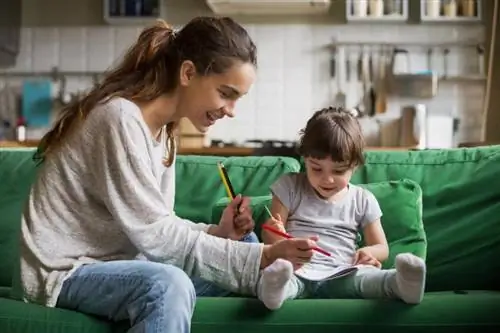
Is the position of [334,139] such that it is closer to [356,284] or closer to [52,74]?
[356,284]

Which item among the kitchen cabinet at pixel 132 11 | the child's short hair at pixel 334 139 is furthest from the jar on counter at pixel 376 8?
the child's short hair at pixel 334 139

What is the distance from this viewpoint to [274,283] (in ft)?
5.33

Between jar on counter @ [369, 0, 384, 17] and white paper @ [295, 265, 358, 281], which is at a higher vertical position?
jar on counter @ [369, 0, 384, 17]

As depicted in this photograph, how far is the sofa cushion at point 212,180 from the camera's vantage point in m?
2.33

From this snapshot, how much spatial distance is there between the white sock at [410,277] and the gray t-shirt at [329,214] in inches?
12.7

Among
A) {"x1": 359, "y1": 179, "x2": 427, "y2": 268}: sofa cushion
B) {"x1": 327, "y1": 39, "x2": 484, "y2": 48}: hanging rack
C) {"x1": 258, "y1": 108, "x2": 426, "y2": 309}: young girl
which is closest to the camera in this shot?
{"x1": 258, "y1": 108, "x2": 426, "y2": 309}: young girl

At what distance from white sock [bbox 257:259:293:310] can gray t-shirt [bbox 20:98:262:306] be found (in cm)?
3

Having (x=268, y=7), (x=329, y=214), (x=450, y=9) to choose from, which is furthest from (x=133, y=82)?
(x=450, y=9)

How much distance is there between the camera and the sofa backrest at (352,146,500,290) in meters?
2.15

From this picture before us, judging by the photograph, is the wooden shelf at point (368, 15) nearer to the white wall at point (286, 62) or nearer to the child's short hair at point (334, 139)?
the white wall at point (286, 62)

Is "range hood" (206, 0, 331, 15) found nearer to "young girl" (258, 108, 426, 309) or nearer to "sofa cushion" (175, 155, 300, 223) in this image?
"sofa cushion" (175, 155, 300, 223)

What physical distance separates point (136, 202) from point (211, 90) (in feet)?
1.07

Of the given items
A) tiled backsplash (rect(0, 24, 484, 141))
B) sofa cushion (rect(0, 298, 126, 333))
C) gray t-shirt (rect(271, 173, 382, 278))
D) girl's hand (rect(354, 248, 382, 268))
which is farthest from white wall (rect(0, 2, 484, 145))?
sofa cushion (rect(0, 298, 126, 333))

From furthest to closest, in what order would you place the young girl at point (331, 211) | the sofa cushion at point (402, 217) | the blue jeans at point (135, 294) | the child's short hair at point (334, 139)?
the sofa cushion at point (402, 217)
the child's short hair at point (334, 139)
the young girl at point (331, 211)
the blue jeans at point (135, 294)
